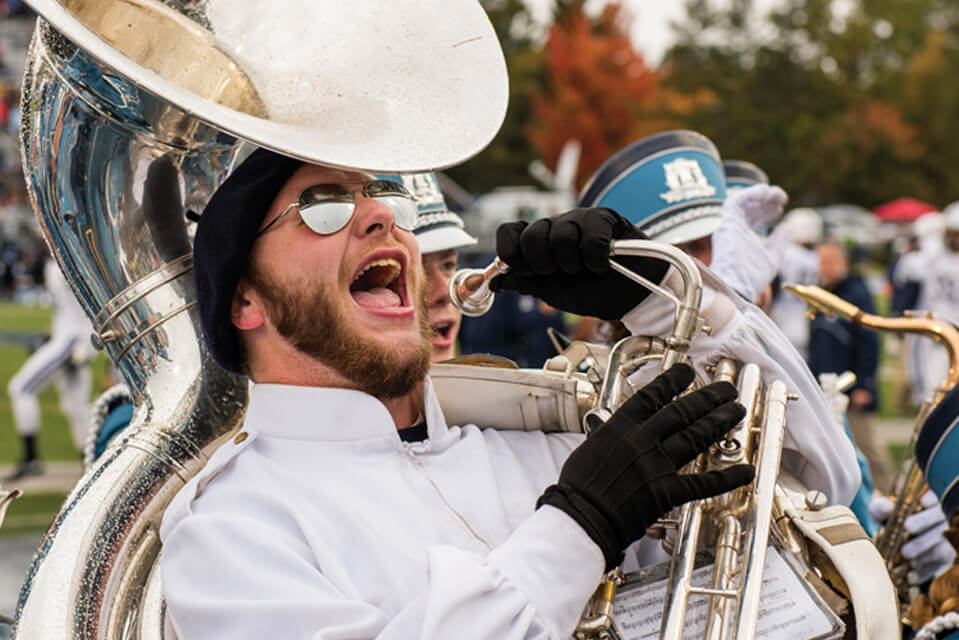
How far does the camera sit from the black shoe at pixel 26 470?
287 inches

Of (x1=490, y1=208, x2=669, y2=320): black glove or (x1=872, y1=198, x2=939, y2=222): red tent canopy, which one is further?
(x1=872, y1=198, x2=939, y2=222): red tent canopy

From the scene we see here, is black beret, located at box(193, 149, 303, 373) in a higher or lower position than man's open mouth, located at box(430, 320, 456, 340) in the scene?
higher

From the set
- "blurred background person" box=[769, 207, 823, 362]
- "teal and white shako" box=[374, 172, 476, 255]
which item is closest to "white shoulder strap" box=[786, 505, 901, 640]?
"teal and white shako" box=[374, 172, 476, 255]

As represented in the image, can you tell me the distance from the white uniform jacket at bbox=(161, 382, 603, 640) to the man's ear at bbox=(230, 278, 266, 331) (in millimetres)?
132

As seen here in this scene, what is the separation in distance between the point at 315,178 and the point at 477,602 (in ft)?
2.96

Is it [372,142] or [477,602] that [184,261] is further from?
[477,602]

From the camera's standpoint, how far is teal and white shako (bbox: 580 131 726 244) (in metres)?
3.22

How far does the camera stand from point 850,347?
7855 millimetres

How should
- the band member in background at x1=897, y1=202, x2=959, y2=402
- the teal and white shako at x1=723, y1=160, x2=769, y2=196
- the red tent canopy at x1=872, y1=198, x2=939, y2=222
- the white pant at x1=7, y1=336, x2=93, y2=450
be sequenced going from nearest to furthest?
the teal and white shako at x1=723, y1=160, x2=769, y2=196, the white pant at x1=7, y1=336, x2=93, y2=450, the band member in background at x1=897, y1=202, x2=959, y2=402, the red tent canopy at x1=872, y1=198, x2=939, y2=222

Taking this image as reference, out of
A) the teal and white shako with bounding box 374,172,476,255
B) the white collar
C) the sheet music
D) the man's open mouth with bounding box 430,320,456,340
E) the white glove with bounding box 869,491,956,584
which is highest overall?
→ the teal and white shako with bounding box 374,172,476,255

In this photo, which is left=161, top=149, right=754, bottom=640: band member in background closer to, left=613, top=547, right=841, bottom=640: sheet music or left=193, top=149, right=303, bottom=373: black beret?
left=193, top=149, right=303, bottom=373: black beret

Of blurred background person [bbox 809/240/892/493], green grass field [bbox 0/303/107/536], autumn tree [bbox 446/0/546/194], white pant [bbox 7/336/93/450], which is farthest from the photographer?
autumn tree [bbox 446/0/546/194]

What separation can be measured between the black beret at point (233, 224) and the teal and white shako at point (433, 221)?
43.0 inches

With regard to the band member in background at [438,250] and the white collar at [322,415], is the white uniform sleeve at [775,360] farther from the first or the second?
the band member in background at [438,250]
